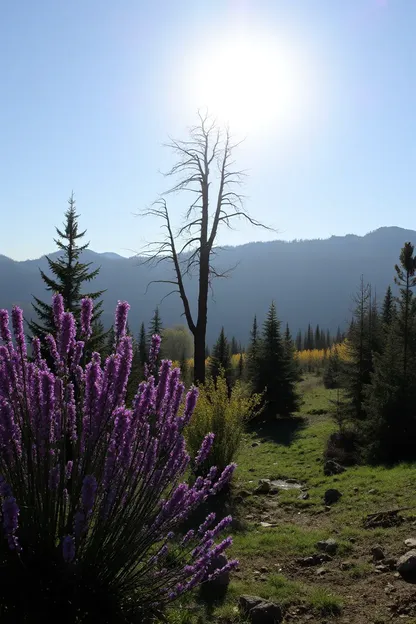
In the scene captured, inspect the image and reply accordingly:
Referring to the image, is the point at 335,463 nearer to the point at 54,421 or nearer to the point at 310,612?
the point at 310,612

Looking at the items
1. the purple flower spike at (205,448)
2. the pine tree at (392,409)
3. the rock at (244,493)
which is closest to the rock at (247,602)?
the purple flower spike at (205,448)

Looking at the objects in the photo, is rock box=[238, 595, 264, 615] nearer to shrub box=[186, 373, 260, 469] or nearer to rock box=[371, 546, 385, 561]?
rock box=[371, 546, 385, 561]

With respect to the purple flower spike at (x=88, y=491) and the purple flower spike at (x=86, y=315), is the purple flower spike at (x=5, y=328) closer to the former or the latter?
the purple flower spike at (x=86, y=315)

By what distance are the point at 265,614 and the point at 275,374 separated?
61.8 ft

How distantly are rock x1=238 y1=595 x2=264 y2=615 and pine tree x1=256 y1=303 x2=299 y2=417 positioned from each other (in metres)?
17.8

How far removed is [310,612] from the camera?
4.57m

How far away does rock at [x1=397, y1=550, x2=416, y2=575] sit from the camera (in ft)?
16.7

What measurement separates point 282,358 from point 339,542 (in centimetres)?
1701

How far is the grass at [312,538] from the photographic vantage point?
4.69m

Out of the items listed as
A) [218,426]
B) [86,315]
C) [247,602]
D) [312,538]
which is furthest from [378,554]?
[86,315]

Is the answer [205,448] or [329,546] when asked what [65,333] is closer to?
[205,448]

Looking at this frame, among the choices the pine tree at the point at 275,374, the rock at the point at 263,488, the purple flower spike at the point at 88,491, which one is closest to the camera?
the purple flower spike at the point at 88,491

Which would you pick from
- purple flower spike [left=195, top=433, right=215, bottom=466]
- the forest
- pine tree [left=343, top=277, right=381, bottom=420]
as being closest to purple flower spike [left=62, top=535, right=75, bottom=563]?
the forest

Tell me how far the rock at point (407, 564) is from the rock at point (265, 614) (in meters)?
1.49
